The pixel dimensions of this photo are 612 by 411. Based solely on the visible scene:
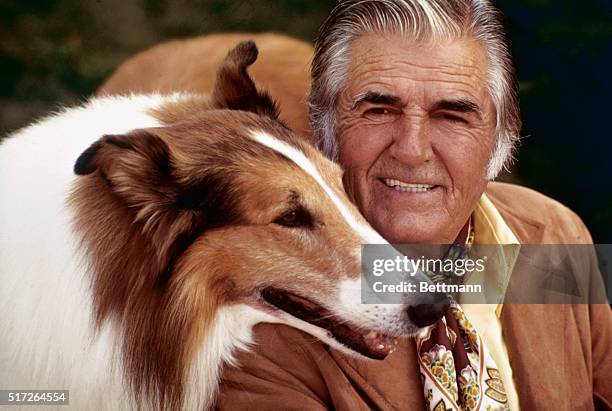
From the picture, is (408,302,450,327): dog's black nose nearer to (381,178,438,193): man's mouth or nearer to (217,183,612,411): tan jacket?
(217,183,612,411): tan jacket

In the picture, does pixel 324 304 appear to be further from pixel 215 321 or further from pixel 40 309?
pixel 40 309

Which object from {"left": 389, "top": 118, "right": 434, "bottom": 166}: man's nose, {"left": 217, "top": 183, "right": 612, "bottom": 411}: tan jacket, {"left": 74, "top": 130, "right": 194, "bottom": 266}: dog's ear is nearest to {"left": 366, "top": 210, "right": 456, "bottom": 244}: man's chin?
{"left": 389, "top": 118, "right": 434, "bottom": 166}: man's nose

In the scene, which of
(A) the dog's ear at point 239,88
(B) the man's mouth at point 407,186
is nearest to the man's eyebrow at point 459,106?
(B) the man's mouth at point 407,186

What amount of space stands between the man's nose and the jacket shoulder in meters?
0.37

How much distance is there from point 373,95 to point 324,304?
50cm

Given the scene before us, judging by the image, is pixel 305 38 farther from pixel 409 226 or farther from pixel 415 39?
pixel 409 226

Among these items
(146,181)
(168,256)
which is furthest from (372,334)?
(146,181)

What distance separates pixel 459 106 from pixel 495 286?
18.0 inches

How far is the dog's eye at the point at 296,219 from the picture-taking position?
62.8 inches

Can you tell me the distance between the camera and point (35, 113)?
1.83 metres

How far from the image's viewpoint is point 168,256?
1.62m

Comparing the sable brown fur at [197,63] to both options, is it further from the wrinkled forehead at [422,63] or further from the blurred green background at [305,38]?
the wrinkled forehead at [422,63]

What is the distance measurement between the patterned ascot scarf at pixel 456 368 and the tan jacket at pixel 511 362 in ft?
0.15

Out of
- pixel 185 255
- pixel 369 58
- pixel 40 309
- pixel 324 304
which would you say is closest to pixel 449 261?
pixel 324 304
